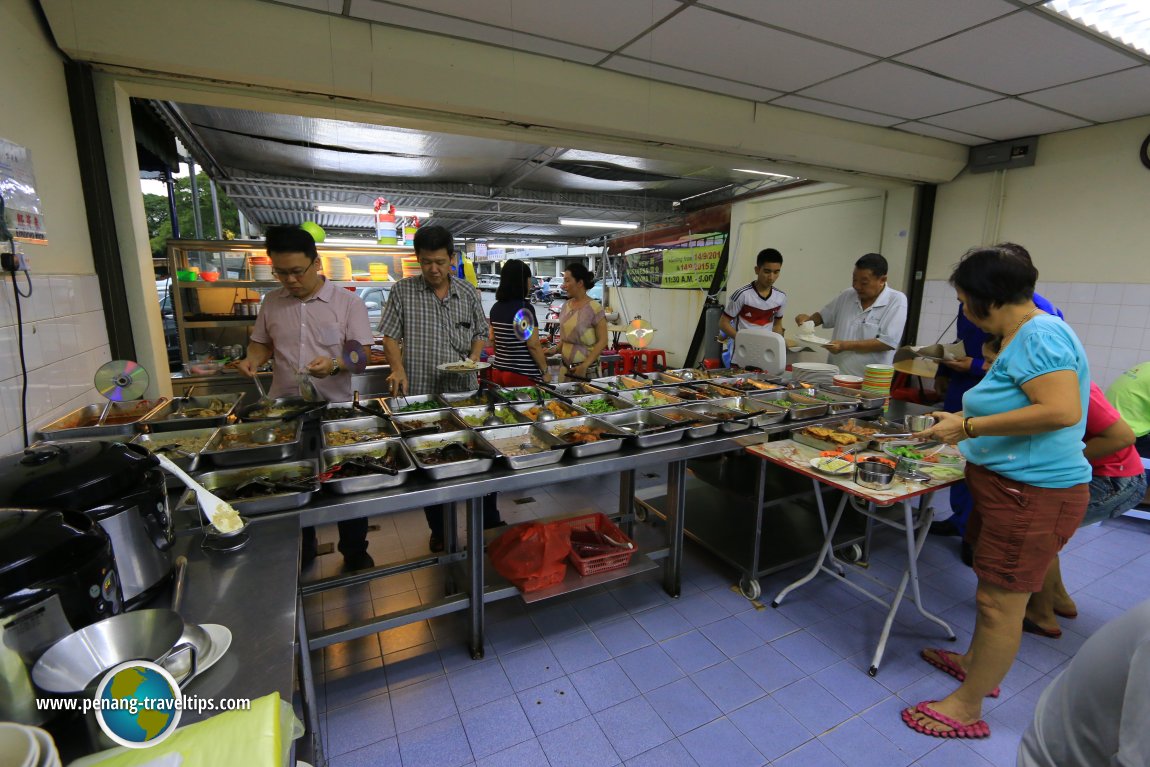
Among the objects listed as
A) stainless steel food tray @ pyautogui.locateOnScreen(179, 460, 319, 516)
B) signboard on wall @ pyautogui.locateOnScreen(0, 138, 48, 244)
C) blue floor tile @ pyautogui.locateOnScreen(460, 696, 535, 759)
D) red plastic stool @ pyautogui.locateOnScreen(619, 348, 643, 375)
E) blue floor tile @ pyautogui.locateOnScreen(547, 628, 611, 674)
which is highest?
signboard on wall @ pyautogui.locateOnScreen(0, 138, 48, 244)

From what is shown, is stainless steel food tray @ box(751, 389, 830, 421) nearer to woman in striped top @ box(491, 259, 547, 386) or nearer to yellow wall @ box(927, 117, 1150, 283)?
woman in striped top @ box(491, 259, 547, 386)

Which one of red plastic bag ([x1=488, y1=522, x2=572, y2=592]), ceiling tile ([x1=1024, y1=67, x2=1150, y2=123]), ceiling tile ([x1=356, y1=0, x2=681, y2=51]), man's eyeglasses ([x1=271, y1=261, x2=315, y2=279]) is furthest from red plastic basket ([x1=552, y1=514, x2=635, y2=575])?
ceiling tile ([x1=1024, y1=67, x2=1150, y2=123])

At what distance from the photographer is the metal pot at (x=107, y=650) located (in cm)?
80

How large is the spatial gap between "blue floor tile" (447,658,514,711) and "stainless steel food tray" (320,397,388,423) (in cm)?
125

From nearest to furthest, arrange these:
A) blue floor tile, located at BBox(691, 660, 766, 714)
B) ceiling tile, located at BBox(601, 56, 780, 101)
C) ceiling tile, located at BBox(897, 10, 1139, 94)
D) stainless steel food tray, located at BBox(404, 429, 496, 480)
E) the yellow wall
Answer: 1. stainless steel food tray, located at BBox(404, 429, 496, 480)
2. blue floor tile, located at BBox(691, 660, 766, 714)
3. ceiling tile, located at BBox(897, 10, 1139, 94)
4. ceiling tile, located at BBox(601, 56, 780, 101)
5. the yellow wall

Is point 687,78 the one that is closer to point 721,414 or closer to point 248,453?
point 721,414

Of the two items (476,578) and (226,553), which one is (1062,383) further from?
(226,553)

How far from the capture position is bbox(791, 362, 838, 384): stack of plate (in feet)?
11.6

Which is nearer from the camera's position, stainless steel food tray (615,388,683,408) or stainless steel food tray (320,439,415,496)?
stainless steel food tray (320,439,415,496)

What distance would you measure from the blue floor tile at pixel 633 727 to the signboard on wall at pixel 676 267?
21.9ft

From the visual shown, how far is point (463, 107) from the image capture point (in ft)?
9.95

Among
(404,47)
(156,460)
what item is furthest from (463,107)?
(156,460)

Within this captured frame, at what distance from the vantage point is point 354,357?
2393mm

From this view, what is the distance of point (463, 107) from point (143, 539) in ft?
9.15
